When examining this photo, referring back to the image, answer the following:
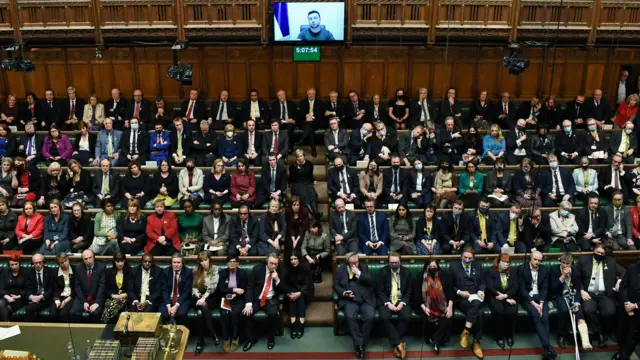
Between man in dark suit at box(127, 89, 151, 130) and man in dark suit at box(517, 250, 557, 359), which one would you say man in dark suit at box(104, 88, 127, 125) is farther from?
man in dark suit at box(517, 250, 557, 359)

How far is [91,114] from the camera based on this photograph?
10.7m

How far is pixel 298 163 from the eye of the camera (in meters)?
9.33

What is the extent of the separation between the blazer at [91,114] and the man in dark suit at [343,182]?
411cm

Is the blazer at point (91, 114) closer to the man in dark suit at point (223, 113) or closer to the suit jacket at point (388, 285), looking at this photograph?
the man in dark suit at point (223, 113)

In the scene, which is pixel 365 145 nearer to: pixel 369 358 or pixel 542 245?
pixel 542 245

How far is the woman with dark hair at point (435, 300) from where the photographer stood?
7.40 m

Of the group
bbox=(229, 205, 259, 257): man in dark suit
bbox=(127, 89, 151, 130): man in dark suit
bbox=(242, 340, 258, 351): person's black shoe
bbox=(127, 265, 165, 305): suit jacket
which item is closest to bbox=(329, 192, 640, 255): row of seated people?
bbox=(229, 205, 259, 257): man in dark suit

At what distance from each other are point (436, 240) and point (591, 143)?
3.53 meters

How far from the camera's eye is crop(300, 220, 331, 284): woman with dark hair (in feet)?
26.8

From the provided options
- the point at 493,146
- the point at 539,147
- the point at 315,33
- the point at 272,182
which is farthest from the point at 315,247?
the point at 539,147

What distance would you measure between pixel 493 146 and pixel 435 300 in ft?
11.3

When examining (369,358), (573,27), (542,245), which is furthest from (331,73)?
(369,358)

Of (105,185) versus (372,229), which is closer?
(372,229)

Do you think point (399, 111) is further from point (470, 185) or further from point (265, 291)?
point (265, 291)
